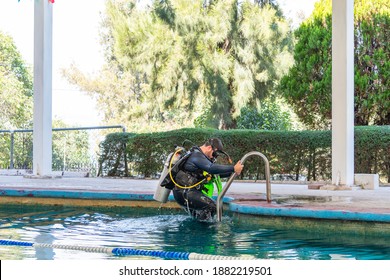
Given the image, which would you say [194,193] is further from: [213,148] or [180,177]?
[213,148]

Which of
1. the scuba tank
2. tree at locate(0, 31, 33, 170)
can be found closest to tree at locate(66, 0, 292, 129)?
tree at locate(0, 31, 33, 170)

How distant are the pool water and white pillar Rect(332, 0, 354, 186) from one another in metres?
2.81

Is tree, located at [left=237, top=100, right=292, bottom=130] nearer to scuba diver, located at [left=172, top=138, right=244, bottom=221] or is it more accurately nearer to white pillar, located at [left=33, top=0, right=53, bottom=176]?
white pillar, located at [left=33, top=0, right=53, bottom=176]

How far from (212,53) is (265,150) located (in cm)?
728

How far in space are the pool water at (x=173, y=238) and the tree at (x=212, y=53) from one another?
1143cm

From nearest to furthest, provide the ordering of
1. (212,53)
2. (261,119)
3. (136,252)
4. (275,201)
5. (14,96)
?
(136,252), (275,201), (212,53), (261,119), (14,96)

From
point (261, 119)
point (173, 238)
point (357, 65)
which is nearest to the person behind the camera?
point (173, 238)

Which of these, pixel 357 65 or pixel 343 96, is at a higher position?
pixel 357 65

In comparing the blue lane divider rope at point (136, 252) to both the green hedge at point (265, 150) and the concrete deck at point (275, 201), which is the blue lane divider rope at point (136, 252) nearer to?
the concrete deck at point (275, 201)

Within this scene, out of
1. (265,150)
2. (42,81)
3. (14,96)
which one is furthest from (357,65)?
(14,96)

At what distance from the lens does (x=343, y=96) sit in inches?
393

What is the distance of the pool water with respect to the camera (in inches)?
211

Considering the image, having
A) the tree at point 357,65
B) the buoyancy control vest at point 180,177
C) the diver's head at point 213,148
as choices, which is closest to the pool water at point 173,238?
the buoyancy control vest at point 180,177
